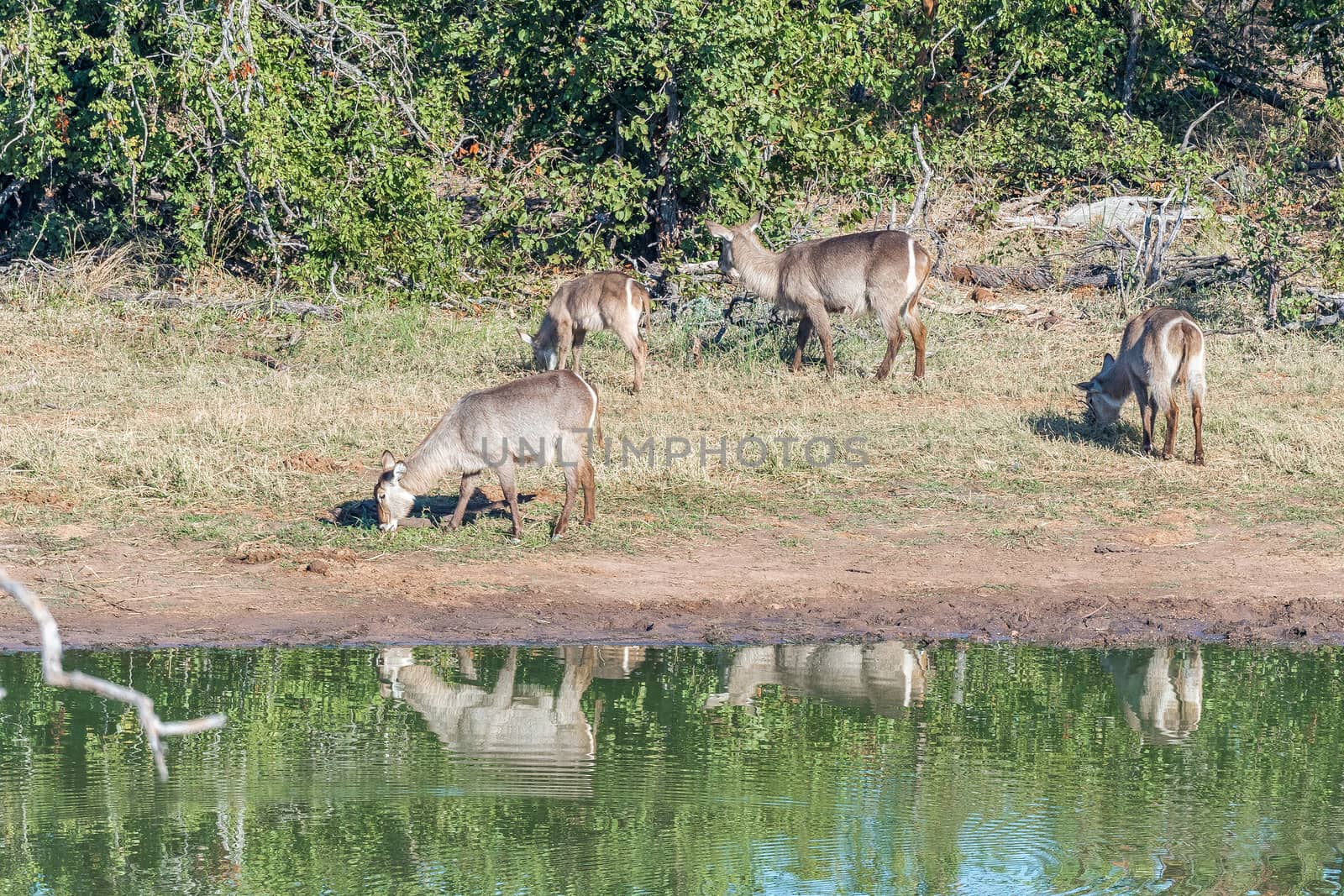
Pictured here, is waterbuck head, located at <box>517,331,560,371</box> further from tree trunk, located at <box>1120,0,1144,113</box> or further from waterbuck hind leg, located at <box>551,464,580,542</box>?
tree trunk, located at <box>1120,0,1144,113</box>

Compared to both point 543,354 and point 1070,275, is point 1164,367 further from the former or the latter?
point 1070,275

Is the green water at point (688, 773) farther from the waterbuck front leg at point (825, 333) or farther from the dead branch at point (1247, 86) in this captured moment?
the dead branch at point (1247, 86)

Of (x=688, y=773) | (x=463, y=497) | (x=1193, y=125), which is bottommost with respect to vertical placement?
(x=688, y=773)

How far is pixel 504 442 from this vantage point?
8.90m

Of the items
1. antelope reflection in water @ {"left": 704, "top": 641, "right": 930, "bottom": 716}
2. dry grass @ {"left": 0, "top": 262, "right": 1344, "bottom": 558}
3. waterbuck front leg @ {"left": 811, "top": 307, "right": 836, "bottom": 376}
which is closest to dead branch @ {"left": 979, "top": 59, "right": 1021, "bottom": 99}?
dry grass @ {"left": 0, "top": 262, "right": 1344, "bottom": 558}

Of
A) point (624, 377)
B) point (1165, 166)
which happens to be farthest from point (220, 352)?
point (1165, 166)

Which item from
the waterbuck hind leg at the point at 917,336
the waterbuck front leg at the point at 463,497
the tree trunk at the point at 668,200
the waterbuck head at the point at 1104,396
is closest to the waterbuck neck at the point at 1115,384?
the waterbuck head at the point at 1104,396

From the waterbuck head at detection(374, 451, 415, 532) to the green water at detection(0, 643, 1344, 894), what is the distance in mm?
1596

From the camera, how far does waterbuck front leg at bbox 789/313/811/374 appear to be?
1321 cm

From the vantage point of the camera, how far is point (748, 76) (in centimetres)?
1431

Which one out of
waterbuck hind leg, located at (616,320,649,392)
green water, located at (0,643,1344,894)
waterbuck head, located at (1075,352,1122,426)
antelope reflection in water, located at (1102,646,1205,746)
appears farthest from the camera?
waterbuck hind leg, located at (616,320,649,392)

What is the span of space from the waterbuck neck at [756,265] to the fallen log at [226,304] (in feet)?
11.9

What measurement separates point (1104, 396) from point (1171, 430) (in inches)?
28.9

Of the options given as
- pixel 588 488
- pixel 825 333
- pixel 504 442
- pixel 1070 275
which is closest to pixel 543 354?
pixel 825 333
